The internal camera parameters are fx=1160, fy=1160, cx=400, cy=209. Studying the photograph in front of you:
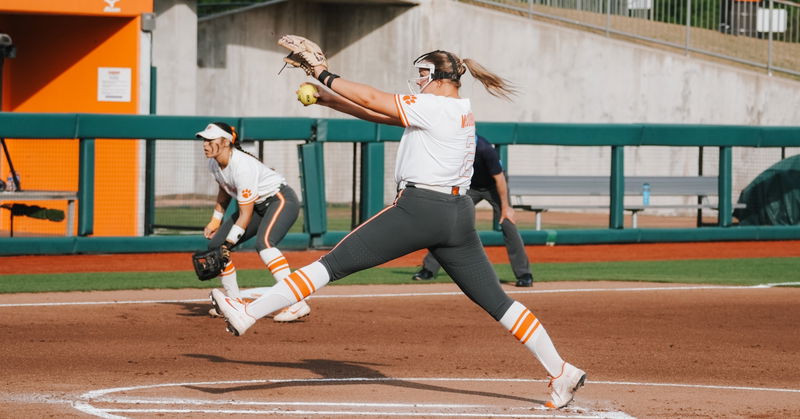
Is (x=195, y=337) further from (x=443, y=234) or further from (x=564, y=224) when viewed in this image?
(x=564, y=224)

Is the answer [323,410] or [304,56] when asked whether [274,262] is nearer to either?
[323,410]

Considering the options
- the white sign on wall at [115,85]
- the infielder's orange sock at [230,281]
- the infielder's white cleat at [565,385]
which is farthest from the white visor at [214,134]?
the white sign on wall at [115,85]

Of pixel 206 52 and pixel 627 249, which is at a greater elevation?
pixel 206 52

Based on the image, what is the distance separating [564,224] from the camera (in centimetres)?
2186

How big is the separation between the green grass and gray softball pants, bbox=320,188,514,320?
6.38m

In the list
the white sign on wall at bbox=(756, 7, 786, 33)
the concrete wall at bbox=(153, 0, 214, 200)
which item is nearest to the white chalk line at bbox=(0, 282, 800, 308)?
the concrete wall at bbox=(153, 0, 214, 200)

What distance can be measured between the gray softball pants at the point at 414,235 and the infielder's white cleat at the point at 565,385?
712 millimetres

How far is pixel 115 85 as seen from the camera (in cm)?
1745

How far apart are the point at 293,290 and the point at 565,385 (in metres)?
1.53

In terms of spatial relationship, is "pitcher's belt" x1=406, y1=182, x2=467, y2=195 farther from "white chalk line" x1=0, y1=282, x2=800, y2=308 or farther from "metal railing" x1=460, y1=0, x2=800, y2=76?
"metal railing" x1=460, y1=0, x2=800, y2=76

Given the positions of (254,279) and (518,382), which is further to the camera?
(254,279)

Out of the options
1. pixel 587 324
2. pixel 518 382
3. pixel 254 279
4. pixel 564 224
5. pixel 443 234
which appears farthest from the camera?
pixel 564 224

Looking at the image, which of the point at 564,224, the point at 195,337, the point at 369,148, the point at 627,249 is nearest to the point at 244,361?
the point at 195,337

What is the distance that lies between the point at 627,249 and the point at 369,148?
428 centimetres
